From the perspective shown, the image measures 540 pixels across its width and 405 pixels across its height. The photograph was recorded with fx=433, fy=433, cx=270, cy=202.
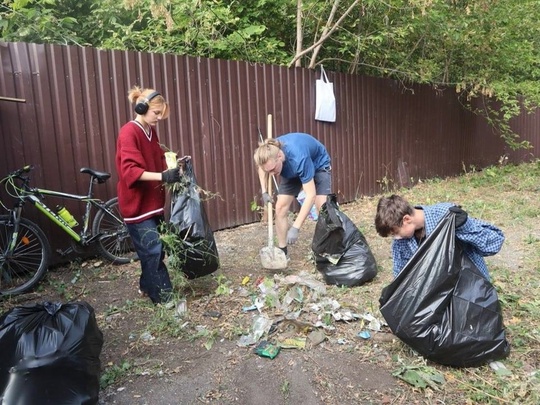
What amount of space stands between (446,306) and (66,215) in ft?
10.9

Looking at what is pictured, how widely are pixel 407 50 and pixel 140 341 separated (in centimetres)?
781

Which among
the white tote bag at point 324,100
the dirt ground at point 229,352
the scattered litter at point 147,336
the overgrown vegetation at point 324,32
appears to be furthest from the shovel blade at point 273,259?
the white tote bag at point 324,100

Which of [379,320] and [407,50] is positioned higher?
[407,50]

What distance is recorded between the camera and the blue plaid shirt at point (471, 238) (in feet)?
7.86

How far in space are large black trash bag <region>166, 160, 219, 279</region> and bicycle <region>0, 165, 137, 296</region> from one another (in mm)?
1343

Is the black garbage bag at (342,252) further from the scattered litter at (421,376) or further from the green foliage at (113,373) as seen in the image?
the green foliage at (113,373)

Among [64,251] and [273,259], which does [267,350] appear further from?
[64,251]

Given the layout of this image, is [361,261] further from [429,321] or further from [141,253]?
[141,253]

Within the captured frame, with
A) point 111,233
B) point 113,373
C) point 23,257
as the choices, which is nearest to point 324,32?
point 111,233

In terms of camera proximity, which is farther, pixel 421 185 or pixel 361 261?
pixel 421 185

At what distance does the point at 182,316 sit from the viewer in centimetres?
311

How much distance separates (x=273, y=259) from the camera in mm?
3889

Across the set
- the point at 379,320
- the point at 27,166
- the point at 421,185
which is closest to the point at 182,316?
the point at 379,320

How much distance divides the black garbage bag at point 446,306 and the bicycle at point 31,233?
2990mm
